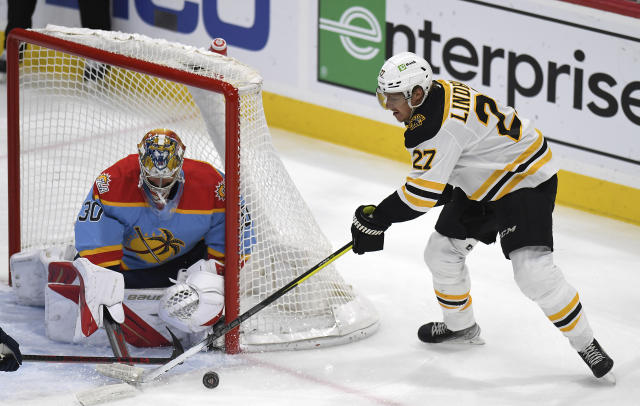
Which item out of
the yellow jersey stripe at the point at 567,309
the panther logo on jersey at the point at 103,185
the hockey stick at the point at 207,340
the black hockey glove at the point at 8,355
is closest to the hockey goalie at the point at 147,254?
the panther logo on jersey at the point at 103,185

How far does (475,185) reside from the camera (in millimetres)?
4227

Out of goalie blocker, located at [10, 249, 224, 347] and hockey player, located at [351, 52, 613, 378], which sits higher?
hockey player, located at [351, 52, 613, 378]

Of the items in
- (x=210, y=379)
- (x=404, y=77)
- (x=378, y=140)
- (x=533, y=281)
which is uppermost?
(x=404, y=77)

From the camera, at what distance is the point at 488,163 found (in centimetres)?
417

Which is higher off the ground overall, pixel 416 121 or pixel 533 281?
pixel 416 121

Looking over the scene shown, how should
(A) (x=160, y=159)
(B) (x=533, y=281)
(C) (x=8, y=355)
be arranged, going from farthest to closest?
(A) (x=160, y=159) < (B) (x=533, y=281) < (C) (x=8, y=355)

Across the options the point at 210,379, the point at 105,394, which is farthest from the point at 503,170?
the point at 105,394

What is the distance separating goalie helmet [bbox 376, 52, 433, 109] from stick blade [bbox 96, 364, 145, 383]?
1190 millimetres

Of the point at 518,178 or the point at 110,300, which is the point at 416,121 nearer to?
the point at 518,178

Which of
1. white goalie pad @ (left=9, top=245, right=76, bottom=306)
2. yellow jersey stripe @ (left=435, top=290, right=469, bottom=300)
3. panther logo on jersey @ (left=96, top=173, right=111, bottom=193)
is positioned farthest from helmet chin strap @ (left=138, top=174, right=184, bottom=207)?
yellow jersey stripe @ (left=435, top=290, right=469, bottom=300)

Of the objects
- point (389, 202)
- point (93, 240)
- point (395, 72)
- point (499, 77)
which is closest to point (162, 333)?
point (93, 240)

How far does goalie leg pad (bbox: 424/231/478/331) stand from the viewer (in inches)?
175

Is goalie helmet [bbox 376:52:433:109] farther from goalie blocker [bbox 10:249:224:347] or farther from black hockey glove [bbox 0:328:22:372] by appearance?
black hockey glove [bbox 0:328:22:372]

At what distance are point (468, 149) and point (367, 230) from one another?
1.35ft
